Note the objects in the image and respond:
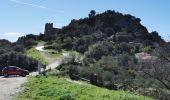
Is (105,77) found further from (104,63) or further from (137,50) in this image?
(137,50)

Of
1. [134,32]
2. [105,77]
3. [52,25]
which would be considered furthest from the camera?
[52,25]

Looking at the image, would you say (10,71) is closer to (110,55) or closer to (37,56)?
(110,55)

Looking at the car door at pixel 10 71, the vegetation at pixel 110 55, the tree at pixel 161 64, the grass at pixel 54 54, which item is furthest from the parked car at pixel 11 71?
the grass at pixel 54 54

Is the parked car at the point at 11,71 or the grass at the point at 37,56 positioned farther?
the grass at the point at 37,56

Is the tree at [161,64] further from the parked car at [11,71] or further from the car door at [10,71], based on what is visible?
the car door at [10,71]

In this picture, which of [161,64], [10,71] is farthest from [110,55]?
[161,64]

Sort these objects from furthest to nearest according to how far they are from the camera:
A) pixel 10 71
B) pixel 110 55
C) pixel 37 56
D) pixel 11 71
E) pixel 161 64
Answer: pixel 37 56
pixel 110 55
pixel 11 71
pixel 10 71
pixel 161 64

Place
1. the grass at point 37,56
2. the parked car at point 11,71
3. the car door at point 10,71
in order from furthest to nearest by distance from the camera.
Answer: the grass at point 37,56 → the car door at point 10,71 → the parked car at point 11,71

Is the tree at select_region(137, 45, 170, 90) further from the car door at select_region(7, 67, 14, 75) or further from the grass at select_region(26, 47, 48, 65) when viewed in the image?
the grass at select_region(26, 47, 48, 65)

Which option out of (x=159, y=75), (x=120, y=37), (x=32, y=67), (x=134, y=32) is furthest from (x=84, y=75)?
(x=134, y=32)

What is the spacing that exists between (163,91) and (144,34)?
301 ft

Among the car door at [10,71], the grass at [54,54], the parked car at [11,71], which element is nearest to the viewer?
the parked car at [11,71]

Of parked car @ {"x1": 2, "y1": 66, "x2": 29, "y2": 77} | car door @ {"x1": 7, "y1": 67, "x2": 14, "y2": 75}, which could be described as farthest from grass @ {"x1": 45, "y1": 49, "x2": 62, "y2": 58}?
car door @ {"x1": 7, "y1": 67, "x2": 14, "y2": 75}

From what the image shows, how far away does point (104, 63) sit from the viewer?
207ft
